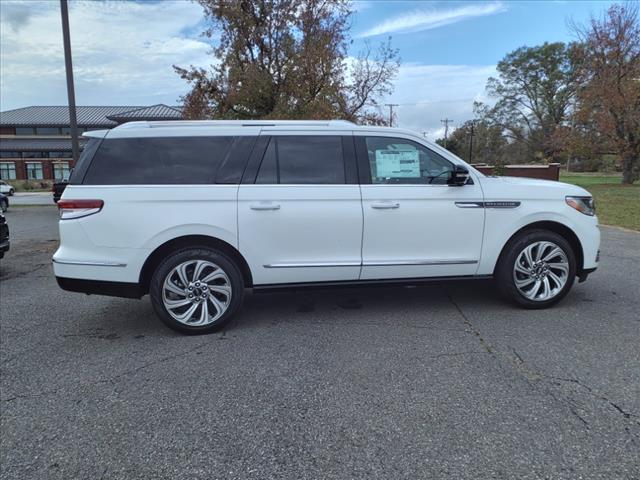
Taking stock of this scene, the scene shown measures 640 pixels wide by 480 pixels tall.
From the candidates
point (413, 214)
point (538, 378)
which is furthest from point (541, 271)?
point (538, 378)

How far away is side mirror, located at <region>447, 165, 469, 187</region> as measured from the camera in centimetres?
458

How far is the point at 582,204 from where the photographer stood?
4.92m

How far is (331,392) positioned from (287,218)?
1.76 m

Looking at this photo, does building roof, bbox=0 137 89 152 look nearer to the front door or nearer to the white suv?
the white suv

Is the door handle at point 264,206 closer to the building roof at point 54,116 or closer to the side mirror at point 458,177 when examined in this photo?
the side mirror at point 458,177

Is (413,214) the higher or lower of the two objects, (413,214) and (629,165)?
the lower

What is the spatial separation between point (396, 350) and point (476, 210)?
173 centimetres

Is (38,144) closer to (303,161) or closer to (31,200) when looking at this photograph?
(31,200)

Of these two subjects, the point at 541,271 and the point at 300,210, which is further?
the point at 541,271

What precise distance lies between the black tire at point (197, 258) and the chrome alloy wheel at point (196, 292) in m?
0.03

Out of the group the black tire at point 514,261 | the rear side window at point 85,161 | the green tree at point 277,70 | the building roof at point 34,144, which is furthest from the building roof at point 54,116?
the black tire at point 514,261

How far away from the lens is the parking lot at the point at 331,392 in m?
2.49

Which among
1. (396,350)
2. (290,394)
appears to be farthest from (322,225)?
(290,394)

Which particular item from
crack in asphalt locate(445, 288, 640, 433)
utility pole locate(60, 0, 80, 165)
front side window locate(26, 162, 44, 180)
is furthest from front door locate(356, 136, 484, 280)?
front side window locate(26, 162, 44, 180)
